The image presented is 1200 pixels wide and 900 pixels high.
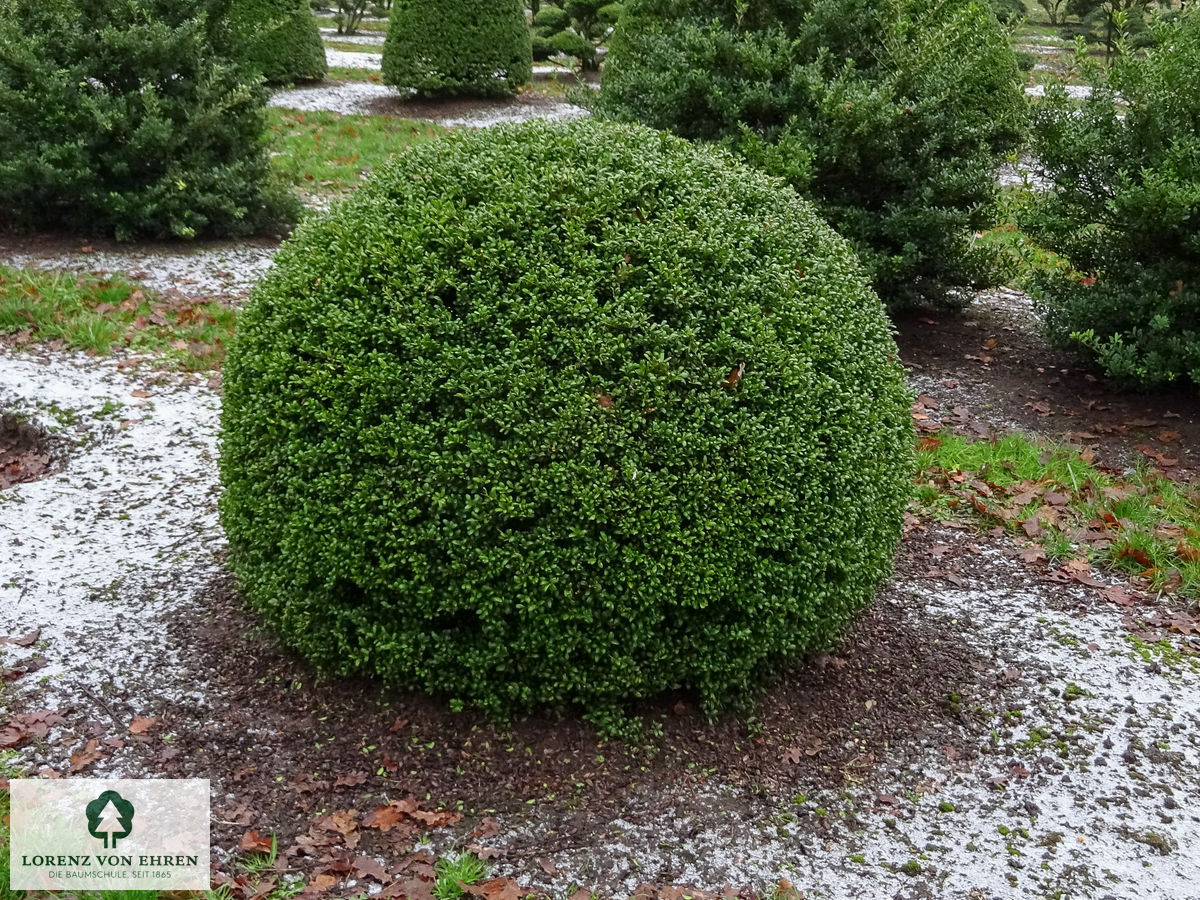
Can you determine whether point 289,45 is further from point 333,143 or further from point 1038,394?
point 1038,394

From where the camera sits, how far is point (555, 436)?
2838 mm

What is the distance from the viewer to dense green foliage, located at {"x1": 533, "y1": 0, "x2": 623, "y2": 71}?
19422 mm

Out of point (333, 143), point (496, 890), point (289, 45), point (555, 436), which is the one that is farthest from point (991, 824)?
point (289, 45)

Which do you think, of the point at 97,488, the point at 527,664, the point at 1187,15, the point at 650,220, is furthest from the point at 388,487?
the point at 1187,15

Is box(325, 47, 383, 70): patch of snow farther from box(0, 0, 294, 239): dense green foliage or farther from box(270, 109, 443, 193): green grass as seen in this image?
box(0, 0, 294, 239): dense green foliage

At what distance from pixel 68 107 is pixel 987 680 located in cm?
762

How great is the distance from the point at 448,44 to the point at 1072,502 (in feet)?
43.1

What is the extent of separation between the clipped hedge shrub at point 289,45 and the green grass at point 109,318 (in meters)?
9.32

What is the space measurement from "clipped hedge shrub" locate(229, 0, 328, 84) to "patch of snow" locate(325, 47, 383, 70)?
2362 mm

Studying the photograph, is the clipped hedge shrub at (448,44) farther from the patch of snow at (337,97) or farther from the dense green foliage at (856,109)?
the dense green foliage at (856,109)

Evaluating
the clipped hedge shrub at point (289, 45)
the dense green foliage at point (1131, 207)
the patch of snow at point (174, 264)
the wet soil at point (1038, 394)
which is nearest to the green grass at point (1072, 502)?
the wet soil at point (1038, 394)

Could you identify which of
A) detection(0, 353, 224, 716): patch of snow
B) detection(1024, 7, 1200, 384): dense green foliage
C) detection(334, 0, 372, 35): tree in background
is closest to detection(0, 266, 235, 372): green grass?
detection(0, 353, 224, 716): patch of snow

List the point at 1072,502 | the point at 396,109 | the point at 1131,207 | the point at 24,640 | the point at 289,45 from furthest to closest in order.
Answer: the point at 289,45
the point at 396,109
the point at 1131,207
the point at 1072,502
the point at 24,640

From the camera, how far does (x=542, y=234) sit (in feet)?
10.1
